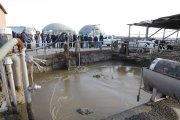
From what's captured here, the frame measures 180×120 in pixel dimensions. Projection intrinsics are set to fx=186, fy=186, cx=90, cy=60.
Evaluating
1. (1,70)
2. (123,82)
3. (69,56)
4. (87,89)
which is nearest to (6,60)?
(1,70)

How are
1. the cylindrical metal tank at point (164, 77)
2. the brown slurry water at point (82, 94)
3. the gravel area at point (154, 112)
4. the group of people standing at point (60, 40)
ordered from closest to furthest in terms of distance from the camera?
the gravel area at point (154, 112) < the cylindrical metal tank at point (164, 77) < the brown slurry water at point (82, 94) < the group of people standing at point (60, 40)

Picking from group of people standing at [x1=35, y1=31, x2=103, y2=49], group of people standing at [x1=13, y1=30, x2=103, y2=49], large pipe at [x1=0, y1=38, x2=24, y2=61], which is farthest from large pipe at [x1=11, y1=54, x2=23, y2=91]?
group of people standing at [x1=35, y1=31, x2=103, y2=49]

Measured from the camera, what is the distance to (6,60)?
5.11m

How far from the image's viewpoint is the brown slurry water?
25.5 ft

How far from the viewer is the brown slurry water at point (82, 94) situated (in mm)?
7787

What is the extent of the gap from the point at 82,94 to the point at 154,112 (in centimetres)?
483

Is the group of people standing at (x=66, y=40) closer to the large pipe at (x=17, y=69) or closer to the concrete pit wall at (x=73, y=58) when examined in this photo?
the concrete pit wall at (x=73, y=58)

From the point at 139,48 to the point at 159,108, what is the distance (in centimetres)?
1415

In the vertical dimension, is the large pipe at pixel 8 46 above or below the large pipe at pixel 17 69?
above

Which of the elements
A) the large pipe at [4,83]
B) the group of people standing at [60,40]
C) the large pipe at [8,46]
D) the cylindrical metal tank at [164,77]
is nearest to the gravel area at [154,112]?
the cylindrical metal tank at [164,77]

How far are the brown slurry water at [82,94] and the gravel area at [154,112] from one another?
180 centimetres

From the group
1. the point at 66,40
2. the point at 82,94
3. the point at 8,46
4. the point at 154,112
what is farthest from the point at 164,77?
the point at 66,40

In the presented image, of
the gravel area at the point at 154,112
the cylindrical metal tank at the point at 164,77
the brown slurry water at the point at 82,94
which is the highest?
the cylindrical metal tank at the point at 164,77

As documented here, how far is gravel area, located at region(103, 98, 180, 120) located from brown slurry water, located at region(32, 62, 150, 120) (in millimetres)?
1803
